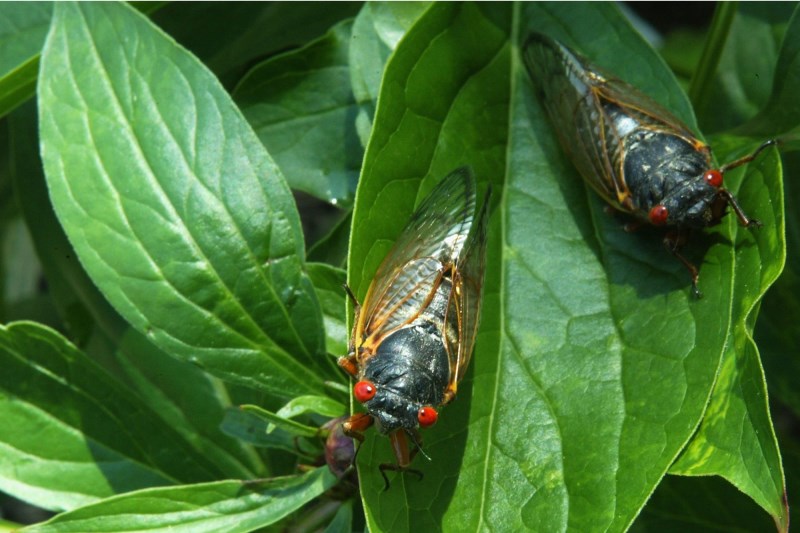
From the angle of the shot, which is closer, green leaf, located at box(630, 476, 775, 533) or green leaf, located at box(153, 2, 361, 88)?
green leaf, located at box(630, 476, 775, 533)

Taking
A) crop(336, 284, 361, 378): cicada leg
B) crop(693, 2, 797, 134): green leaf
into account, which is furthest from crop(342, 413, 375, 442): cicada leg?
crop(693, 2, 797, 134): green leaf

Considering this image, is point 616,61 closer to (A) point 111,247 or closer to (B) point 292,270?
(B) point 292,270

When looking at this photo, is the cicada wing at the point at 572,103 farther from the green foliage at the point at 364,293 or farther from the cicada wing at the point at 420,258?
the cicada wing at the point at 420,258

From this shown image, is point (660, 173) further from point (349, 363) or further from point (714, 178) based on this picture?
point (349, 363)

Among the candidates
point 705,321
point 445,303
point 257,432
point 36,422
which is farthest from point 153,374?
point 705,321

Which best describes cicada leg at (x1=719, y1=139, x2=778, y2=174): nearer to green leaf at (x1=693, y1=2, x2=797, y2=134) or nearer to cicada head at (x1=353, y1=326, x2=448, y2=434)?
cicada head at (x1=353, y1=326, x2=448, y2=434)

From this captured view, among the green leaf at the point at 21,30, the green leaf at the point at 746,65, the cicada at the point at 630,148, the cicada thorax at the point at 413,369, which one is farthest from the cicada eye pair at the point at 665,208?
the green leaf at the point at 21,30
